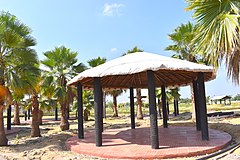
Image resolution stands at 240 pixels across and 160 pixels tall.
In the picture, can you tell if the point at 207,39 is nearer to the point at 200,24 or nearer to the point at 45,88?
the point at 200,24

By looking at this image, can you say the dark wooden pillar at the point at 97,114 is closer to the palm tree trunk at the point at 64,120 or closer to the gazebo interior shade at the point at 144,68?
the gazebo interior shade at the point at 144,68

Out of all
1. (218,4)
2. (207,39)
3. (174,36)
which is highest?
(174,36)

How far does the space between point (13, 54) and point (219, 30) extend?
9.80 m

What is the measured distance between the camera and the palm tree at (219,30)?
681cm

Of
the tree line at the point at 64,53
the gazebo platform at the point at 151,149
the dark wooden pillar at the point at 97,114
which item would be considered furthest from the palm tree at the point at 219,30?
the dark wooden pillar at the point at 97,114

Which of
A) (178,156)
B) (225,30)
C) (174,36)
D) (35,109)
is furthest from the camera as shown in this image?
(174,36)

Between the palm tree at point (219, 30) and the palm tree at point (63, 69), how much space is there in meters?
11.2

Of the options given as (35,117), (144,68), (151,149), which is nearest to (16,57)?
(35,117)

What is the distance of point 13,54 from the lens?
464 inches

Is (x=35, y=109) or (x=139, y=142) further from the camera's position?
(x=35, y=109)

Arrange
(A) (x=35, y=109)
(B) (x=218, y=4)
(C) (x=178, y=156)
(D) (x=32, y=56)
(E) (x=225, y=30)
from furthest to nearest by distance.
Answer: (A) (x=35, y=109), (D) (x=32, y=56), (B) (x=218, y=4), (C) (x=178, y=156), (E) (x=225, y=30)

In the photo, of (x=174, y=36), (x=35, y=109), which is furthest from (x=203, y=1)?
(x=35, y=109)

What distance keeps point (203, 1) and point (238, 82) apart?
3034 mm

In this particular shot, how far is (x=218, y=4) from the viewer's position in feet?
25.7
